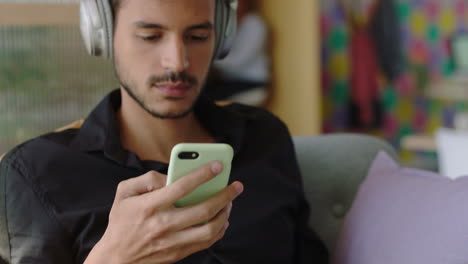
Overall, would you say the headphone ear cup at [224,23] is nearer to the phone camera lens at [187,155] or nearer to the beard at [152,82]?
the beard at [152,82]

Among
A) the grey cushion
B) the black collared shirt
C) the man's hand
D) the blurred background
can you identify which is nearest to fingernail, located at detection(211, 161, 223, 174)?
the man's hand

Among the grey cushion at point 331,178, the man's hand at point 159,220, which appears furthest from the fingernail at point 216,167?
the grey cushion at point 331,178

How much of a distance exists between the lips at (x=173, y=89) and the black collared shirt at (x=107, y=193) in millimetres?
117

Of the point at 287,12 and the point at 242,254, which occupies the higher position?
the point at 287,12

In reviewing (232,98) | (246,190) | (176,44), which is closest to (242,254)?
(246,190)

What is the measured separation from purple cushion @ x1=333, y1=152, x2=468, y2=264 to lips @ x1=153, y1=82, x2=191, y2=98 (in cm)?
40

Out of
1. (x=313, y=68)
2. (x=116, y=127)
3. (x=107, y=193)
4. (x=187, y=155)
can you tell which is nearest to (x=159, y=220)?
(x=187, y=155)

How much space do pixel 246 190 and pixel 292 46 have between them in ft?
7.81

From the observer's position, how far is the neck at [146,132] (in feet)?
4.03

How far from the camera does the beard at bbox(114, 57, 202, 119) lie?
1.14m

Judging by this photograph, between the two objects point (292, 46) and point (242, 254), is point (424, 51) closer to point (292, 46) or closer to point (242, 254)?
point (292, 46)

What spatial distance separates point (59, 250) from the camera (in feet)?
3.43

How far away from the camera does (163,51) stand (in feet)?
3.75

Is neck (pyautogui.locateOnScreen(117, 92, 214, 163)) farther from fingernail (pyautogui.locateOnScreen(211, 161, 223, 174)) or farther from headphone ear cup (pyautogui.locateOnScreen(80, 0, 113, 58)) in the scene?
fingernail (pyautogui.locateOnScreen(211, 161, 223, 174))
